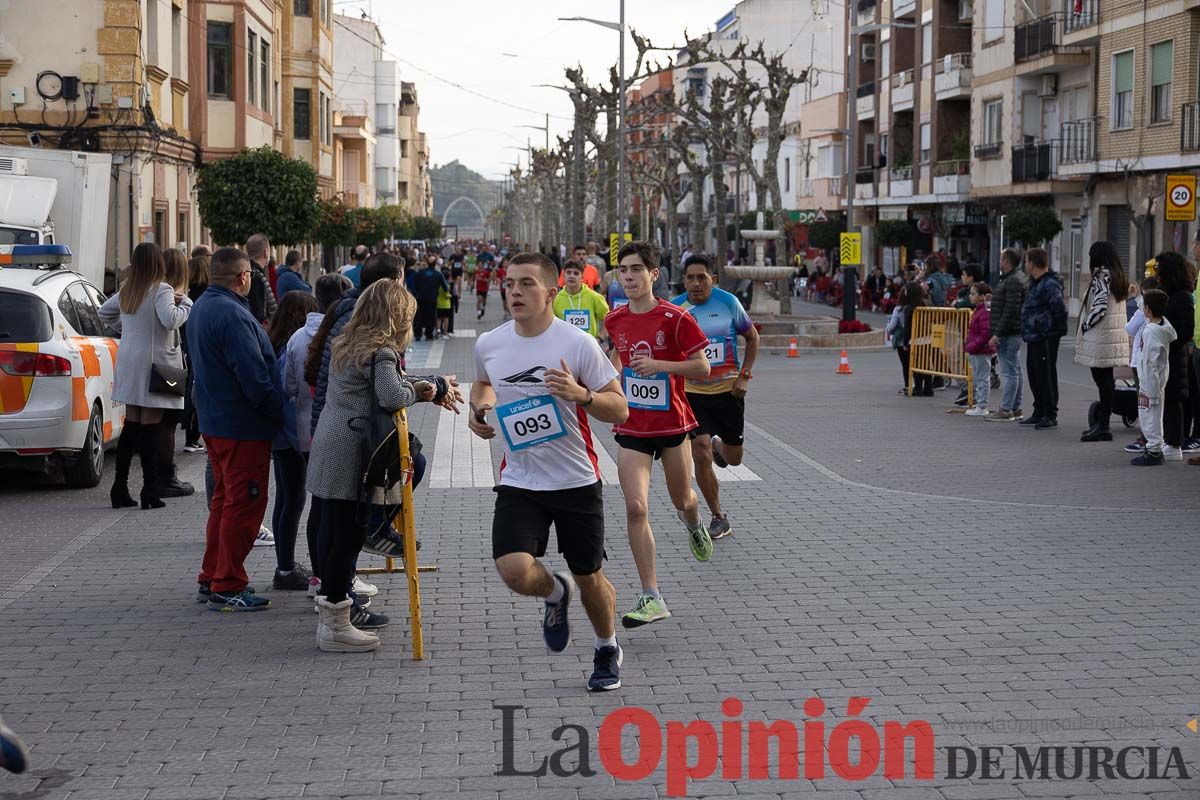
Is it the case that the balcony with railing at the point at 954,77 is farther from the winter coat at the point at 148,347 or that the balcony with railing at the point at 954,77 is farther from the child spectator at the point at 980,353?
the winter coat at the point at 148,347

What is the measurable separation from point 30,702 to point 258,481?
207 cm

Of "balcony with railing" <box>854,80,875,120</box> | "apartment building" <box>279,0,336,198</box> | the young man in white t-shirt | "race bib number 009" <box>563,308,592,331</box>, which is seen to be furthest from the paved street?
"balcony with railing" <box>854,80,875,120</box>

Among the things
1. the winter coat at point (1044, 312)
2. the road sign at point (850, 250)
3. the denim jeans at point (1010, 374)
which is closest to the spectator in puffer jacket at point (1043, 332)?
the winter coat at point (1044, 312)

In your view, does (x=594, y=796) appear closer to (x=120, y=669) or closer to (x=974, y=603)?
(x=120, y=669)

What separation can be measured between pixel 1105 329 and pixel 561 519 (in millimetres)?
10288

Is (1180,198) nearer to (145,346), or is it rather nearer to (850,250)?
(850,250)

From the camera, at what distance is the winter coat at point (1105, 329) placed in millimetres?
15367

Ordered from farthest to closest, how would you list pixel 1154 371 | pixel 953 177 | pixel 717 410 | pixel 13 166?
pixel 953 177, pixel 13 166, pixel 1154 371, pixel 717 410

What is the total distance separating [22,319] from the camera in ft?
38.7

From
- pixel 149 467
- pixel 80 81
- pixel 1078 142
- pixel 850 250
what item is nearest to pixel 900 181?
pixel 1078 142

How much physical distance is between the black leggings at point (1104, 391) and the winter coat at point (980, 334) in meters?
2.51

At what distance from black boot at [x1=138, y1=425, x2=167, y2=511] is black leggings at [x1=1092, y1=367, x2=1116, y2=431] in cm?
895

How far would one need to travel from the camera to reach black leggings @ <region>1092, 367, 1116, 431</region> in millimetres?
15445

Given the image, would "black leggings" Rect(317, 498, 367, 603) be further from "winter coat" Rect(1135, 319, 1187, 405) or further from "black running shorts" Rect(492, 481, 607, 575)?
"winter coat" Rect(1135, 319, 1187, 405)
